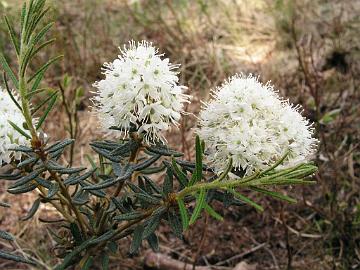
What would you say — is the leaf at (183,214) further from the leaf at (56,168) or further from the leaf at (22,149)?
the leaf at (22,149)

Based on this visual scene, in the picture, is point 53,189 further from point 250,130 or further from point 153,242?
point 250,130

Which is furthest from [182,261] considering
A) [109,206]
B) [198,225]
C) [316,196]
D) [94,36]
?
[94,36]

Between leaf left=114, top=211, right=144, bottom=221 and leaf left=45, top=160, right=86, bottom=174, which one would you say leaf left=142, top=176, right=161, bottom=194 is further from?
leaf left=45, top=160, right=86, bottom=174

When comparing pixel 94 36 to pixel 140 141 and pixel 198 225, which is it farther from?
pixel 140 141

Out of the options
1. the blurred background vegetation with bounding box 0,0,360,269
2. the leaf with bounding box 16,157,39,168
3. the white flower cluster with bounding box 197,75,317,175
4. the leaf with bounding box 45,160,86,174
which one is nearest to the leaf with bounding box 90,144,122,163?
the leaf with bounding box 45,160,86,174

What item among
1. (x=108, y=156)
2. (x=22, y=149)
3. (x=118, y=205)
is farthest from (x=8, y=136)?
(x=118, y=205)
